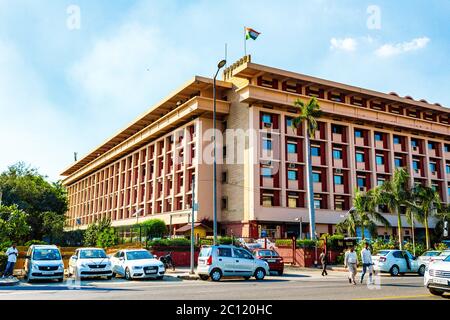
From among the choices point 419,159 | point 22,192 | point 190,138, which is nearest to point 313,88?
point 190,138

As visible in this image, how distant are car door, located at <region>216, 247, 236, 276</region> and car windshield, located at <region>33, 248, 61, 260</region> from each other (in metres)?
7.46

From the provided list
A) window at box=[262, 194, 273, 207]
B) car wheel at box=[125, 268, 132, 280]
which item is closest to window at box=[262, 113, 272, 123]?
window at box=[262, 194, 273, 207]

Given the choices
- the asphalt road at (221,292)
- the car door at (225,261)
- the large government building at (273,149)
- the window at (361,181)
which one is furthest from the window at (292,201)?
the car door at (225,261)

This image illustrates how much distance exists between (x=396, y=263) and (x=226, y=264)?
1079cm

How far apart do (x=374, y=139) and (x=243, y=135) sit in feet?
61.6

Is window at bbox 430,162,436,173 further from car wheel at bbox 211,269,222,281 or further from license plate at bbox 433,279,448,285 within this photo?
license plate at bbox 433,279,448,285

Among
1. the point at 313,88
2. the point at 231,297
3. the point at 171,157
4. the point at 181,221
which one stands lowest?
the point at 231,297

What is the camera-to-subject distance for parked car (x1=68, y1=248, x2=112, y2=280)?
1953cm

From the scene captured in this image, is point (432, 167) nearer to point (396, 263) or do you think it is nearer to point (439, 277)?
point (396, 263)

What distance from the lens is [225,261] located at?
19.6 metres

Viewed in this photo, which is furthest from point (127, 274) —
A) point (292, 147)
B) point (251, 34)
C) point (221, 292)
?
point (292, 147)

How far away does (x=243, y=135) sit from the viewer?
152 ft

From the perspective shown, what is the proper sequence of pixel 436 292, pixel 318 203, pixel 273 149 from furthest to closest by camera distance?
pixel 318 203, pixel 273 149, pixel 436 292
